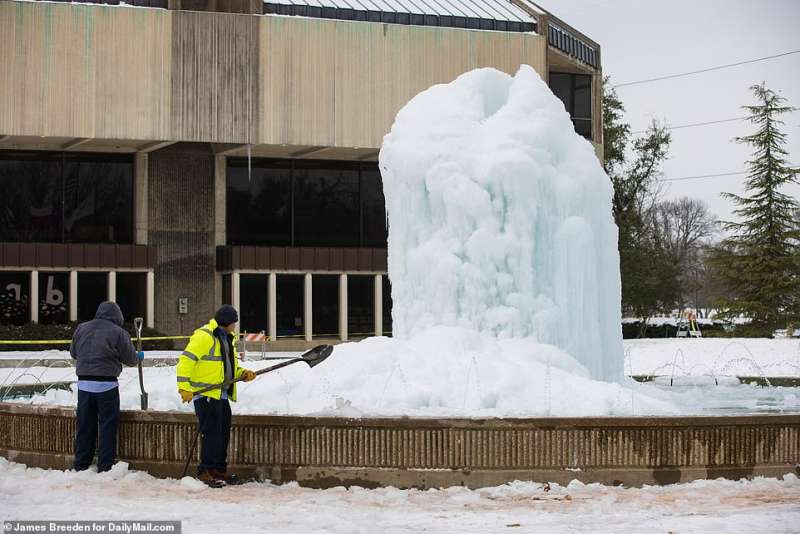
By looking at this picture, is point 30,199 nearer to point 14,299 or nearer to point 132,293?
point 14,299

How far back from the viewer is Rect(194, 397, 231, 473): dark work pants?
37.0 ft

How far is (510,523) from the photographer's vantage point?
30.9 feet

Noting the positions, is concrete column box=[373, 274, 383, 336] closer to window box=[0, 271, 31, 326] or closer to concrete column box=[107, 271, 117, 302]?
concrete column box=[107, 271, 117, 302]

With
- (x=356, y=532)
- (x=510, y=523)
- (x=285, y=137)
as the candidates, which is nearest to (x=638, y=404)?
(x=510, y=523)

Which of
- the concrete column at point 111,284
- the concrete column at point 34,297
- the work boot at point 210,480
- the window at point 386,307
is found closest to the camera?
the work boot at point 210,480

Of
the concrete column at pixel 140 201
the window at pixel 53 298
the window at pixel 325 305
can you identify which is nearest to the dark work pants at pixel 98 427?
the window at pixel 53 298

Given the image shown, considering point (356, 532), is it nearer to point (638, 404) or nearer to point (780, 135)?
point (638, 404)

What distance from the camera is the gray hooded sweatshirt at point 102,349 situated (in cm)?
1204

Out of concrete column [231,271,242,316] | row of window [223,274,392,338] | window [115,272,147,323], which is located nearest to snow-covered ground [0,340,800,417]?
window [115,272,147,323]

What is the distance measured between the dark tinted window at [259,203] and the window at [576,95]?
13.4m

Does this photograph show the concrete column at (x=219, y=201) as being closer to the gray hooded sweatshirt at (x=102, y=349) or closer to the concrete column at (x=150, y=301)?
the concrete column at (x=150, y=301)

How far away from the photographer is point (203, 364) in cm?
1155

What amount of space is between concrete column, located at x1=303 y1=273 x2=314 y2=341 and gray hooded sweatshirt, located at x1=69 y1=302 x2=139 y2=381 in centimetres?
3797

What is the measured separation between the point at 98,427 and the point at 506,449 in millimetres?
3894
